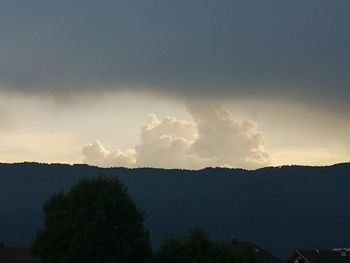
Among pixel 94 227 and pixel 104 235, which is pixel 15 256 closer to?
pixel 104 235

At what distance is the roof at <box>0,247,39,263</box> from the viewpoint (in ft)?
381

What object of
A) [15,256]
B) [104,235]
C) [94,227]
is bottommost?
[15,256]

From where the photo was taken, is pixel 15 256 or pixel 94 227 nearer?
pixel 94 227

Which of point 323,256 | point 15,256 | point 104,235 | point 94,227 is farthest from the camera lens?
point 323,256

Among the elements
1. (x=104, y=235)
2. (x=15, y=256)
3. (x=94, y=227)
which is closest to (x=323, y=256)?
(x=15, y=256)

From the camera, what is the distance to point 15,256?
385 ft

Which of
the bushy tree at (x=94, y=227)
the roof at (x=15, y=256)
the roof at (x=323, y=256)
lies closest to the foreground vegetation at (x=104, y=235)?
the bushy tree at (x=94, y=227)

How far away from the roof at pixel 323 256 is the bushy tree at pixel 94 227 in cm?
3740

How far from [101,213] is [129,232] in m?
2.69

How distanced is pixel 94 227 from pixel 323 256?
44.6 metres

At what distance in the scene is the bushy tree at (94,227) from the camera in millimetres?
83688

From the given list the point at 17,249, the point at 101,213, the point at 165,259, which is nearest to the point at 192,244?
the point at 165,259

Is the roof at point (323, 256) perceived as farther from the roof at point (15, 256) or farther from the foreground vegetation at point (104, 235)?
the foreground vegetation at point (104, 235)

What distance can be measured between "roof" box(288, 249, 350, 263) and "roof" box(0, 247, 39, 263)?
93.4 ft
